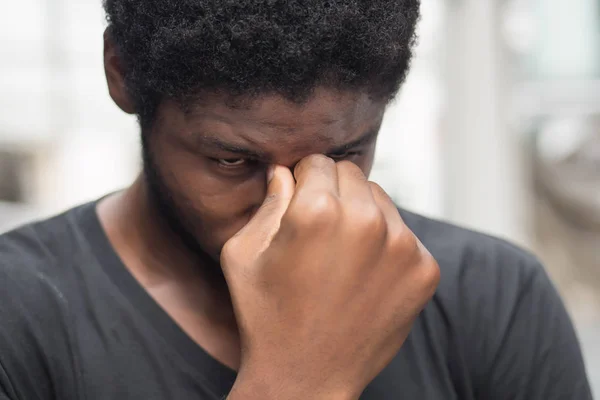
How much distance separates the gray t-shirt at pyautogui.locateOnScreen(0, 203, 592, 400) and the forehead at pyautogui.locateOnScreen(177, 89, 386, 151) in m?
0.29

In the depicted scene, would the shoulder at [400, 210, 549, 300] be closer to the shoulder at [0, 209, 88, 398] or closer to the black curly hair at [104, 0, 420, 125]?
the black curly hair at [104, 0, 420, 125]

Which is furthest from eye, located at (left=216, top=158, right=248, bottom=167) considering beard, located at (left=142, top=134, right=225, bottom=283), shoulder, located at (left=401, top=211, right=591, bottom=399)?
shoulder, located at (left=401, top=211, right=591, bottom=399)

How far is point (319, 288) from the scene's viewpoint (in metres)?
0.97

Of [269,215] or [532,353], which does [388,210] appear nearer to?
[269,215]

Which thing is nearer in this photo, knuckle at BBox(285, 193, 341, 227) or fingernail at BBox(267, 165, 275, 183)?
knuckle at BBox(285, 193, 341, 227)

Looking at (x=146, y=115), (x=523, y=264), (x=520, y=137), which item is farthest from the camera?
(x=520, y=137)

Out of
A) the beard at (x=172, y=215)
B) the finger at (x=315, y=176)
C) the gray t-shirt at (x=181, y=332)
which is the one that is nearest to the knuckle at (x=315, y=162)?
the finger at (x=315, y=176)

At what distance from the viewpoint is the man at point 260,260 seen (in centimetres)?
97

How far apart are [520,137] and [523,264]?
2.65m

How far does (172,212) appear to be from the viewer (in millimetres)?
1179

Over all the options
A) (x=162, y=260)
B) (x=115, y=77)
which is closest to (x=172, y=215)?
(x=162, y=260)

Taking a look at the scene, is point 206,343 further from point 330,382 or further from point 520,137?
point 520,137

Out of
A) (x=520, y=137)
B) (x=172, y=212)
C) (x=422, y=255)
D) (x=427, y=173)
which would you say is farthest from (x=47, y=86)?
(x=422, y=255)

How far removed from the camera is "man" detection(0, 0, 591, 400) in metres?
0.97
